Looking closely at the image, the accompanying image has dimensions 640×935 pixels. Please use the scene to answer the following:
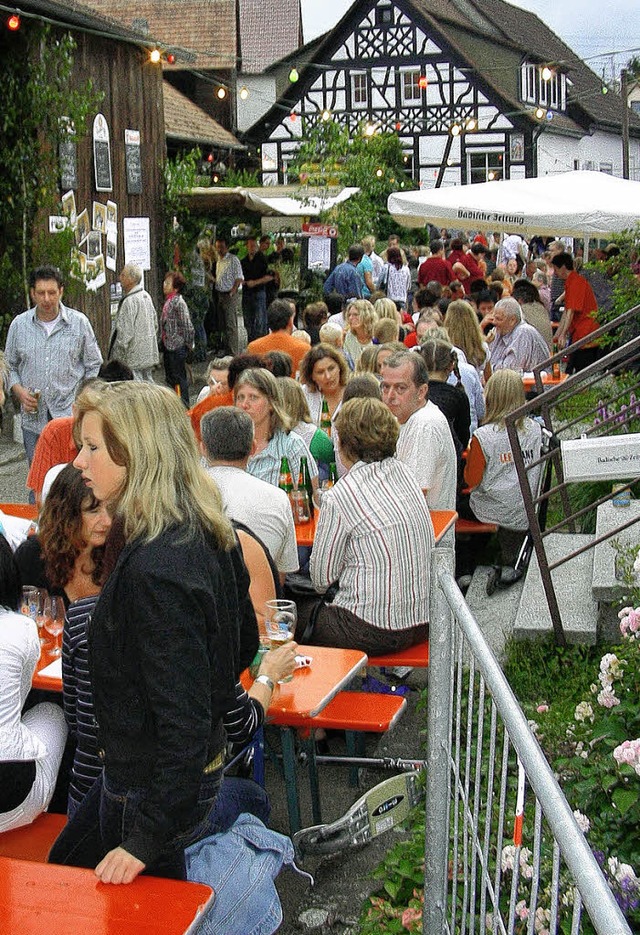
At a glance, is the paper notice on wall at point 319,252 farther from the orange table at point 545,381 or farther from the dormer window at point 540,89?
the dormer window at point 540,89

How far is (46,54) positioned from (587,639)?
9.70 metres

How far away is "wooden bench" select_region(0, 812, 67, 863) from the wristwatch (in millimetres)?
683

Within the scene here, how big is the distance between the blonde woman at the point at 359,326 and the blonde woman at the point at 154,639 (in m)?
7.28

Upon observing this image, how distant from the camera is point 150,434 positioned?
2.74m

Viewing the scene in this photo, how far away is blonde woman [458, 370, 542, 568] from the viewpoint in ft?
23.2

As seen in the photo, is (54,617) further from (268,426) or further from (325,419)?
(325,419)

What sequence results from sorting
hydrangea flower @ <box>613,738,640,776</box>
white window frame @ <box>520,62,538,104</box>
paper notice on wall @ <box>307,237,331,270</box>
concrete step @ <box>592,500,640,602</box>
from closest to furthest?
hydrangea flower @ <box>613,738,640,776</box>
concrete step @ <box>592,500,640,602</box>
paper notice on wall @ <box>307,237,331,270</box>
white window frame @ <box>520,62,538,104</box>

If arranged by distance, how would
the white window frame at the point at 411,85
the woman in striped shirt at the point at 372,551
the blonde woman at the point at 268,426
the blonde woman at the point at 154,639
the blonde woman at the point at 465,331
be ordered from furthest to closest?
the white window frame at the point at 411,85
the blonde woman at the point at 465,331
the blonde woman at the point at 268,426
the woman in striped shirt at the point at 372,551
the blonde woman at the point at 154,639

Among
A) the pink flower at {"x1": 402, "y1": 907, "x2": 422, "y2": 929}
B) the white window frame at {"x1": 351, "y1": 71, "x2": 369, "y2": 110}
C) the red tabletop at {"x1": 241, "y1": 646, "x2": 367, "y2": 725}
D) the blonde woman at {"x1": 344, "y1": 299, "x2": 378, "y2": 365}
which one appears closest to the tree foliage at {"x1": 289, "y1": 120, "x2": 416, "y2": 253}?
the blonde woman at {"x1": 344, "y1": 299, "x2": 378, "y2": 365}

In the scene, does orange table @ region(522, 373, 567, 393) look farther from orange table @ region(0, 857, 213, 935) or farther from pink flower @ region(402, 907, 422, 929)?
orange table @ region(0, 857, 213, 935)

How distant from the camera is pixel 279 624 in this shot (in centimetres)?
384

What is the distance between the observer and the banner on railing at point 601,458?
4.65 meters

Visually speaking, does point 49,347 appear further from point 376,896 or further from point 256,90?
point 256,90

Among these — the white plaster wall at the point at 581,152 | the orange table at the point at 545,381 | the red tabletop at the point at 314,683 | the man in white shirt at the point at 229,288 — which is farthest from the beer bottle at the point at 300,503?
the white plaster wall at the point at 581,152
